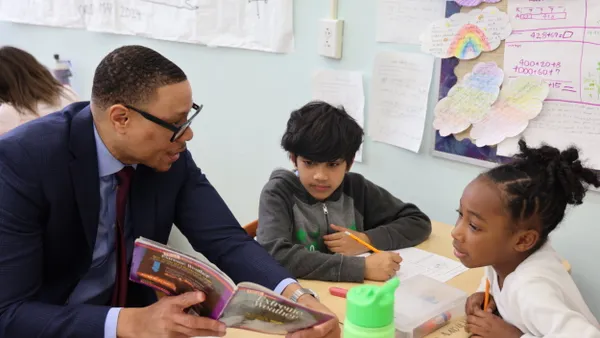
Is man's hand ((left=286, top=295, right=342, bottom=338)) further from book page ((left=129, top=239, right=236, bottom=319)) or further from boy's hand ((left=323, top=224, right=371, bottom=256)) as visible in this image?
boy's hand ((left=323, top=224, right=371, bottom=256))

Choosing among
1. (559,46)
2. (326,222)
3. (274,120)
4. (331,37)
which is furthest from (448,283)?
(274,120)

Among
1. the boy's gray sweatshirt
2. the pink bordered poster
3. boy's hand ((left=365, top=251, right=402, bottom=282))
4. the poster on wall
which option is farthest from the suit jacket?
the poster on wall

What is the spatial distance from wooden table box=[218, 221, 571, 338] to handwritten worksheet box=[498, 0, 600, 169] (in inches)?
14.3

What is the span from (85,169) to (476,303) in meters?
0.89

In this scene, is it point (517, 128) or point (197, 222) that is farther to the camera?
point (517, 128)

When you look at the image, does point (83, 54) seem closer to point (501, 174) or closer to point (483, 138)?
point (483, 138)

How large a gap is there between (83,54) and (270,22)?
1.45m

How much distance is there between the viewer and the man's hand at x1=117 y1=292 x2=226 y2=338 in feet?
3.56

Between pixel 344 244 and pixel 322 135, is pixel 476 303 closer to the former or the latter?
pixel 344 244

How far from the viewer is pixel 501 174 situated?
4.03 ft

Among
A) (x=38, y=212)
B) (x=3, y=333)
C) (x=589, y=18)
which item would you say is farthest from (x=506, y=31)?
(x=3, y=333)

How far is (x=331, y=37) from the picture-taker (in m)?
2.09

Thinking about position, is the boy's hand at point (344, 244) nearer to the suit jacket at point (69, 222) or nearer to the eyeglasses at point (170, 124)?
the suit jacket at point (69, 222)

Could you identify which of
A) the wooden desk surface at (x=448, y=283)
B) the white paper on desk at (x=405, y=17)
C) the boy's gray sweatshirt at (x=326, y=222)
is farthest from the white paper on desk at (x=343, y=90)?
the wooden desk surface at (x=448, y=283)
